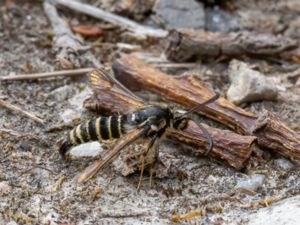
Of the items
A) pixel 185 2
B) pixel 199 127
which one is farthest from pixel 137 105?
pixel 185 2

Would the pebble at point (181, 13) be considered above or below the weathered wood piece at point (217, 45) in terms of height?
above

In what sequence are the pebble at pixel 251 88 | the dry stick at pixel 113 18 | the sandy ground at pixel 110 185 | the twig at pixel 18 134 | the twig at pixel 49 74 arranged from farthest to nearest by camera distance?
the dry stick at pixel 113 18, the twig at pixel 49 74, the pebble at pixel 251 88, the twig at pixel 18 134, the sandy ground at pixel 110 185

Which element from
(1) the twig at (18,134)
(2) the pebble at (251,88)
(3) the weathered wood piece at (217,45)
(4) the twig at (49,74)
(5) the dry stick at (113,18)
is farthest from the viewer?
(5) the dry stick at (113,18)

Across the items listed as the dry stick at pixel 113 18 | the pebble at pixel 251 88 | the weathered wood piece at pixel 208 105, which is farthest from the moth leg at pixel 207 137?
the dry stick at pixel 113 18

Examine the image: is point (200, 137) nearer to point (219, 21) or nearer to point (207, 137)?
point (207, 137)

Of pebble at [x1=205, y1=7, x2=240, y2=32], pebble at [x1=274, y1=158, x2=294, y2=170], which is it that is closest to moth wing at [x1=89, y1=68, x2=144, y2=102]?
pebble at [x1=274, y1=158, x2=294, y2=170]

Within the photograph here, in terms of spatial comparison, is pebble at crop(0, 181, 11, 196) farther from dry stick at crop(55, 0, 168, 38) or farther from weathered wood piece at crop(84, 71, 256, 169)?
dry stick at crop(55, 0, 168, 38)

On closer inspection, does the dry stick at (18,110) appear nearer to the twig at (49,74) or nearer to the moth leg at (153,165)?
the twig at (49,74)

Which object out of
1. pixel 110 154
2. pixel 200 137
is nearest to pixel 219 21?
pixel 200 137
